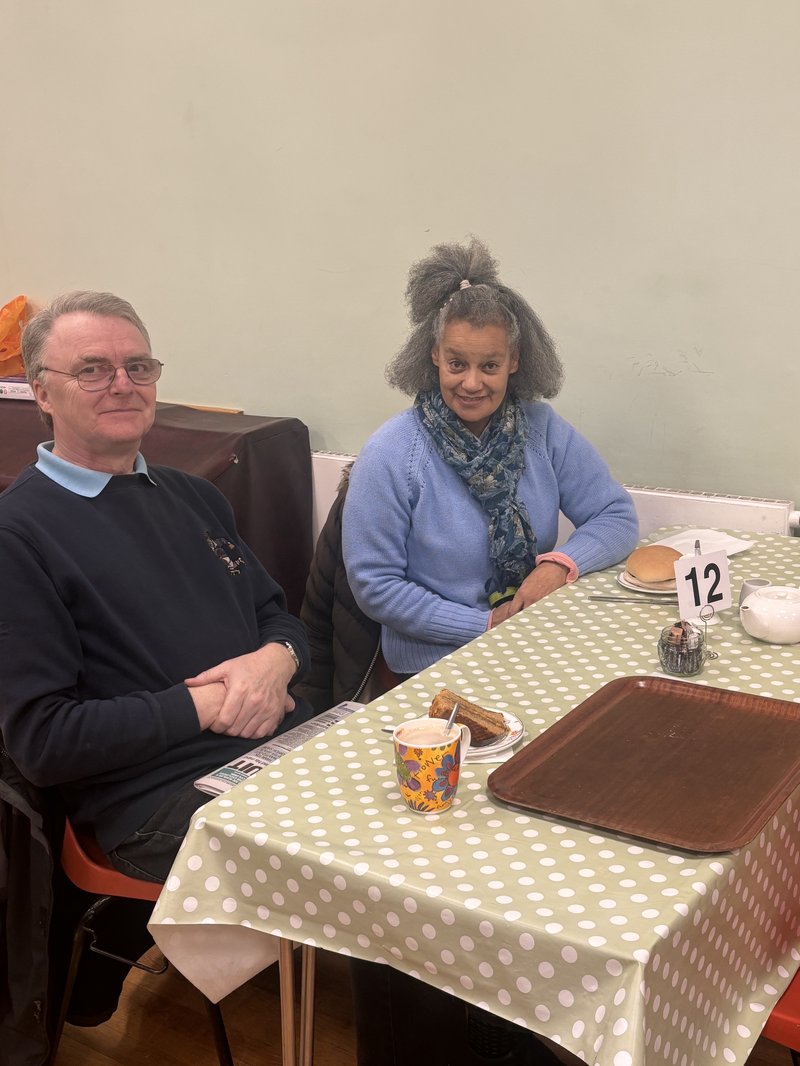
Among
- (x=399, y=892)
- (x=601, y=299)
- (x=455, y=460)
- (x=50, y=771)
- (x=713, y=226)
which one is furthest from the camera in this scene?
(x=601, y=299)

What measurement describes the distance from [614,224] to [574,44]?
1.39 feet

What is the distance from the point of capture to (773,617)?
1.73 meters

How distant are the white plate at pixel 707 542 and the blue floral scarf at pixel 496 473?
0.30 meters

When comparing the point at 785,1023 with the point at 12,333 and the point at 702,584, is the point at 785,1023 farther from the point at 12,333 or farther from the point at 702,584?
the point at 12,333

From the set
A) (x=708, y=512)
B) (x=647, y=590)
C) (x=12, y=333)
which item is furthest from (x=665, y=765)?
(x=12, y=333)

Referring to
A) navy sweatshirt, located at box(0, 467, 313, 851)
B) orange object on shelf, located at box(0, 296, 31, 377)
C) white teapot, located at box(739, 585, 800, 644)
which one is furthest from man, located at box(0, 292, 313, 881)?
orange object on shelf, located at box(0, 296, 31, 377)

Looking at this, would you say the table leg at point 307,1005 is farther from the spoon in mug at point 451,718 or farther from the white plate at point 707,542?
the white plate at point 707,542

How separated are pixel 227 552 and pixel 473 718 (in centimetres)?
79

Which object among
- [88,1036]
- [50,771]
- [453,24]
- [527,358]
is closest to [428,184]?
[453,24]

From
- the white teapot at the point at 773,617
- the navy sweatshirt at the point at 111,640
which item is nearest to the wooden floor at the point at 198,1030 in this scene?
the navy sweatshirt at the point at 111,640

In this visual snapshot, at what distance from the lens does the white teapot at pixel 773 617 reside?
1.72 m

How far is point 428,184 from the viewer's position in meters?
2.87

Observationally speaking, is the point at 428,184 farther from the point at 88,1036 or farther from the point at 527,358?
the point at 88,1036

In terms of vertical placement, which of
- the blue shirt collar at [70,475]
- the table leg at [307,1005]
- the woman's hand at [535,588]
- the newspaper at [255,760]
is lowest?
the table leg at [307,1005]
